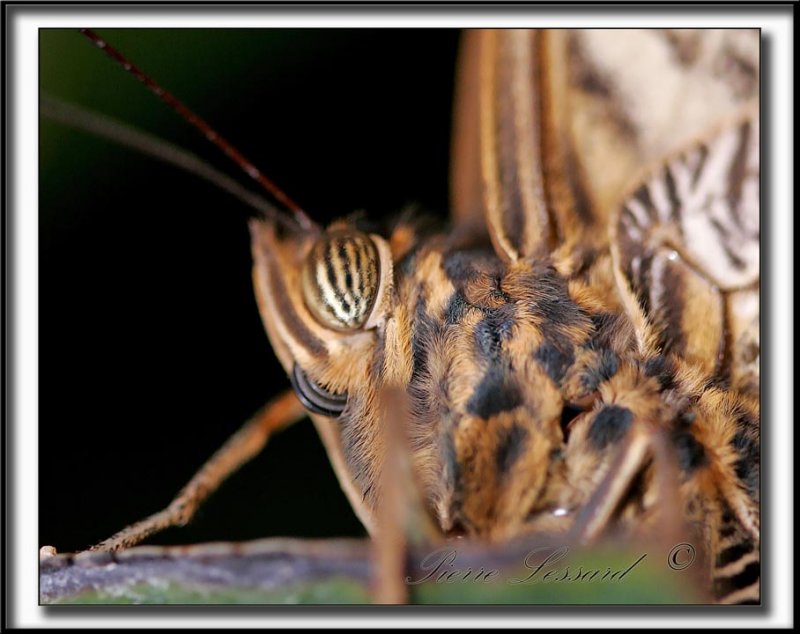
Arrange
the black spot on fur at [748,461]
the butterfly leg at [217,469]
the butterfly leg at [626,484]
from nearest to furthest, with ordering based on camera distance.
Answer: the butterfly leg at [626,484] → the black spot on fur at [748,461] → the butterfly leg at [217,469]

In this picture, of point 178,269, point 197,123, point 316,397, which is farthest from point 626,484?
point 178,269

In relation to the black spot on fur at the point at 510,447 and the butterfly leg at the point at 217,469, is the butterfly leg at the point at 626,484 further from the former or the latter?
the butterfly leg at the point at 217,469

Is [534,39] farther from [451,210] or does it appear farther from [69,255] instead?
[69,255]

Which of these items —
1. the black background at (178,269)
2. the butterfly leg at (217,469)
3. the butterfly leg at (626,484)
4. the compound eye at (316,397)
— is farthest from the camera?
the black background at (178,269)

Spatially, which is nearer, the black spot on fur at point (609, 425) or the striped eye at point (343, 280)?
the black spot on fur at point (609, 425)

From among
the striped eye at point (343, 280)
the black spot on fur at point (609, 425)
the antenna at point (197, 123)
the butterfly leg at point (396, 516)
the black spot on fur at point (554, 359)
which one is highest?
the antenna at point (197, 123)

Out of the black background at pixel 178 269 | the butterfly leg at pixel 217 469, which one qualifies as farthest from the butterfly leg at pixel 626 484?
the butterfly leg at pixel 217 469

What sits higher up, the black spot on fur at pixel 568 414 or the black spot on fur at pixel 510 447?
the black spot on fur at pixel 568 414

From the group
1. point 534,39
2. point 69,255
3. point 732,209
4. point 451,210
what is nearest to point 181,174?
point 69,255
